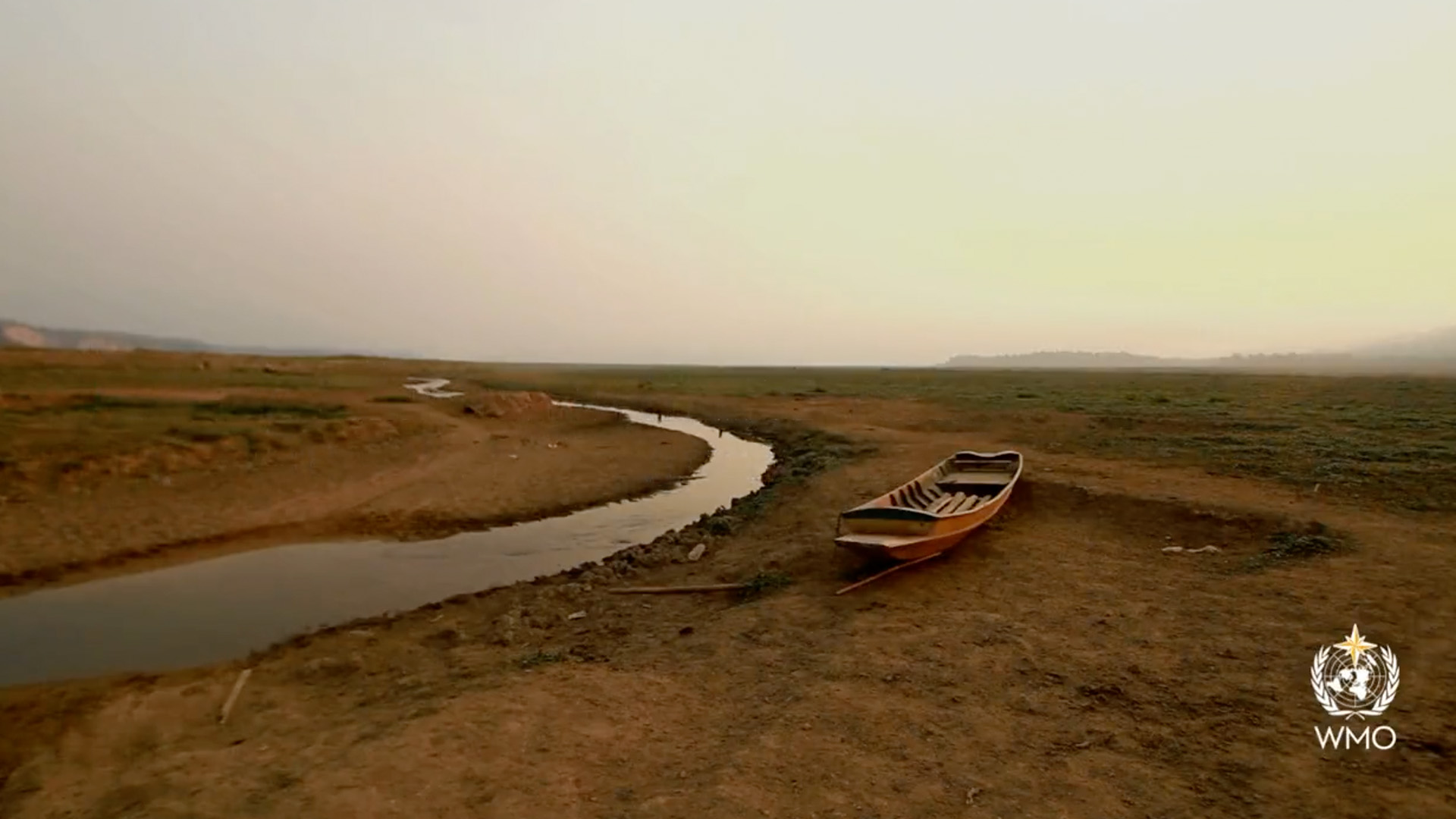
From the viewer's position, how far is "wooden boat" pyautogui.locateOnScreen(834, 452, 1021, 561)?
1155 cm

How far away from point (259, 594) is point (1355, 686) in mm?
16533

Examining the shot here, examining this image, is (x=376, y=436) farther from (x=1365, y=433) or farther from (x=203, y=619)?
(x=1365, y=433)

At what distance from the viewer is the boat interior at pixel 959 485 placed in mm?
14828

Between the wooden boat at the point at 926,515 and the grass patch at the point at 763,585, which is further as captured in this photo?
the grass patch at the point at 763,585

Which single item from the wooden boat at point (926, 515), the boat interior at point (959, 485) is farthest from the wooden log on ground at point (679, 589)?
the boat interior at point (959, 485)

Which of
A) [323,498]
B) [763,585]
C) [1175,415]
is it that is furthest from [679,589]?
[1175,415]

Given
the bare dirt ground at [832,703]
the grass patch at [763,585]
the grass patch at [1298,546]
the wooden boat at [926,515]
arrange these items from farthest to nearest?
the grass patch at [763,585], the grass patch at [1298,546], the wooden boat at [926,515], the bare dirt ground at [832,703]

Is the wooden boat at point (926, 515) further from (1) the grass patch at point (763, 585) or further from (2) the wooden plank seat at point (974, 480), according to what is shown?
(1) the grass patch at point (763, 585)

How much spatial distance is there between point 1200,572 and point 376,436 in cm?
2740

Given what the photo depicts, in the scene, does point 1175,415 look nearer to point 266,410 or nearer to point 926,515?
point 926,515

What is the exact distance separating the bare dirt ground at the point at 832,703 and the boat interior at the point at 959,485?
177 centimetres

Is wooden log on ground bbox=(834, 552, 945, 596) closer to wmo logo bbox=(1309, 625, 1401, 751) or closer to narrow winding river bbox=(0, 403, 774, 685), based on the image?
wmo logo bbox=(1309, 625, 1401, 751)

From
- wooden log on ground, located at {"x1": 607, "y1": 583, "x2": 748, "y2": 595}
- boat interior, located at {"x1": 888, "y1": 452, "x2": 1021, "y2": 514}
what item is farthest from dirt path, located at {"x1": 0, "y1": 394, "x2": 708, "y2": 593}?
boat interior, located at {"x1": 888, "y1": 452, "x2": 1021, "y2": 514}

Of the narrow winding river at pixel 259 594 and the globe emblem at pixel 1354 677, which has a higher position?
the globe emblem at pixel 1354 677
